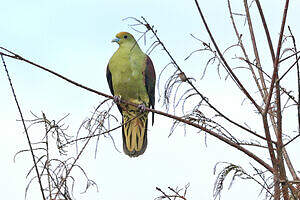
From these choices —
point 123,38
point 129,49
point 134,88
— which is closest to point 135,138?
point 134,88

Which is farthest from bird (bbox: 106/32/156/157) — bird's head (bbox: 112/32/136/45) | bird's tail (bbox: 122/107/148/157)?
bird's head (bbox: 112/32/136/45)

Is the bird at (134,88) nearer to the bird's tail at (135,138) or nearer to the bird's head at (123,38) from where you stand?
A: the bird's tail at (135,138)

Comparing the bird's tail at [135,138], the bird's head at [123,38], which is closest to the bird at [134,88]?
the bird's tail at [135,138]

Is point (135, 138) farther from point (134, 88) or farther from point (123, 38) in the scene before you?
point (123, 38)

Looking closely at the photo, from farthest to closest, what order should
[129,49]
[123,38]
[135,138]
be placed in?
[123,38] < [129,49] < [135,138]

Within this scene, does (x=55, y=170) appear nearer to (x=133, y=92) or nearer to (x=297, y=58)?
(x=297, y=58)

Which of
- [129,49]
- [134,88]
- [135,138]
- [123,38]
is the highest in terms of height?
[123,38]

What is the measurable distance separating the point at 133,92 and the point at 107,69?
52 cm

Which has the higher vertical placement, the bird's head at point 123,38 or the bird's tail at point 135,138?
the bird's head at point 123,38

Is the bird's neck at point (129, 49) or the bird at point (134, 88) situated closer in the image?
the bird at point (134, 88)

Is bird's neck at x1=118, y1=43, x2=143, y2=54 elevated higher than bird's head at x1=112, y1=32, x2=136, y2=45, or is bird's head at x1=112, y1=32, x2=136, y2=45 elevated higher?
bird's head at x1=112, y1=32, x2=136, y2=45

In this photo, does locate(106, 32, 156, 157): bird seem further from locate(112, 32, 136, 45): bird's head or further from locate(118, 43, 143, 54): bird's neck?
locate(112, 32, 136, 45): bird's head

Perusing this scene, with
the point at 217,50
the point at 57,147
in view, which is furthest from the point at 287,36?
the point at 57,147

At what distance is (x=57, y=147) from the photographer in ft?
8.74
